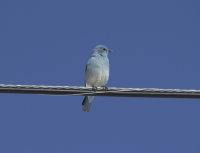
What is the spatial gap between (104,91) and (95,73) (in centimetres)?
394

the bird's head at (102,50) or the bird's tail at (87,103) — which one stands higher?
the bird's head at (102,50)

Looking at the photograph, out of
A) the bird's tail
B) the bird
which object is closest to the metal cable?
the bird

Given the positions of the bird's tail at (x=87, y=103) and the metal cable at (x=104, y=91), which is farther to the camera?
the bird's tail at (x=87, y=103)

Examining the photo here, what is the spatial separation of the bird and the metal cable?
3.90 m

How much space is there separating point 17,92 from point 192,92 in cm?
288

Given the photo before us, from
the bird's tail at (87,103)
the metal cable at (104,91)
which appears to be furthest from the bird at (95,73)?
the metal cable at (104,91)

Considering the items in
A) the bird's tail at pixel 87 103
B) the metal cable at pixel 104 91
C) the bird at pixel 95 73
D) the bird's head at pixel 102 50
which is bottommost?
the metal cable at pixel 104 91

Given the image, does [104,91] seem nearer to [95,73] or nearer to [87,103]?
[95,73]

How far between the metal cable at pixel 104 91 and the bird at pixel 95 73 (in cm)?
390

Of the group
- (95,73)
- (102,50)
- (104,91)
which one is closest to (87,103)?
(95,73)

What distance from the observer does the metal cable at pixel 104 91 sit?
15.1 ft

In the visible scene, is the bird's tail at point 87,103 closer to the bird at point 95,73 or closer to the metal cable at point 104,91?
the bird at point 95,73

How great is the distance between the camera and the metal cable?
4613mm

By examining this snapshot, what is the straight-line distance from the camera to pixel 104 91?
497 cm
